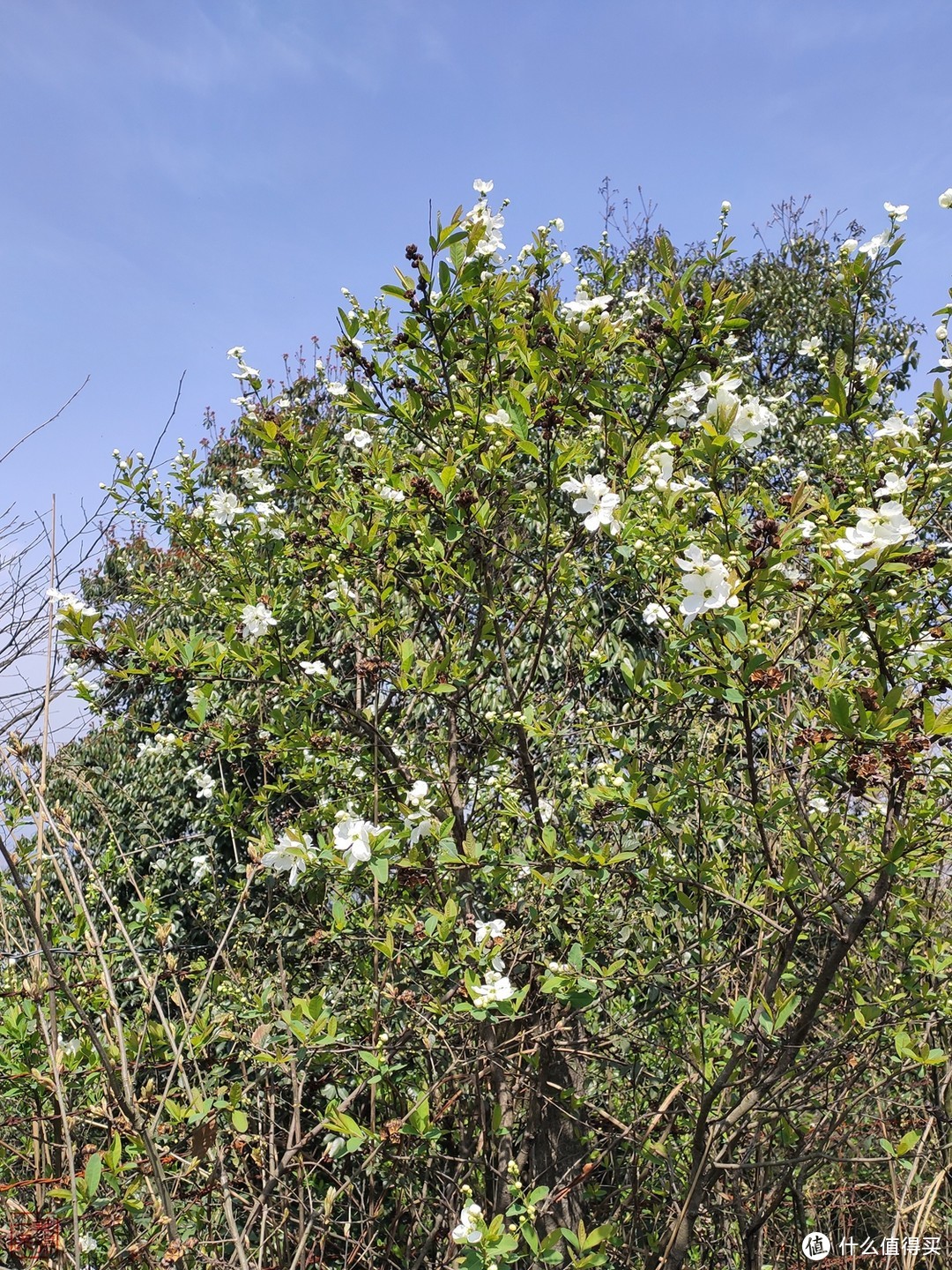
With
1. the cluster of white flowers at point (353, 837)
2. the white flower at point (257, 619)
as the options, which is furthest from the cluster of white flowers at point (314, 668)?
Answer: the cluster of white flowers at point (353, 837)

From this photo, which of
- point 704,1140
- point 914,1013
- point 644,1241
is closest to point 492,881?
point 704,1140

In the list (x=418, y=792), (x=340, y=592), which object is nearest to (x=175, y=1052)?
(x=418, y=792)

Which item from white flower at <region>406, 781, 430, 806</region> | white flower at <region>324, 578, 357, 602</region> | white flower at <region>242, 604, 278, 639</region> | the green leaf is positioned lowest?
the green leaf

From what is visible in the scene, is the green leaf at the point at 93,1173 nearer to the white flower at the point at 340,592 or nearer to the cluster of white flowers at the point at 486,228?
the white flower at the point at 340,592

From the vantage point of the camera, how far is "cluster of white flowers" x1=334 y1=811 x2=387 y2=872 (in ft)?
5.00

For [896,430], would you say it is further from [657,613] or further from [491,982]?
[491,982]

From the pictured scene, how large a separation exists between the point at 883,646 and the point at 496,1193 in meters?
1.52

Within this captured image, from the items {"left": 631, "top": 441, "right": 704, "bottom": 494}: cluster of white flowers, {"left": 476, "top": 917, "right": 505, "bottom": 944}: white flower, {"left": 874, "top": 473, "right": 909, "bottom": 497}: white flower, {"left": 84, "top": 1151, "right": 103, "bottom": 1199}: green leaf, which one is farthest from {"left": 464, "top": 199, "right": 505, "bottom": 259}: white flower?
{"left": 84, "top": 1151, "right": 103, "bottom": 1199}: green leaf

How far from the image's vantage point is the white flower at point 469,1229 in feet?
4.78

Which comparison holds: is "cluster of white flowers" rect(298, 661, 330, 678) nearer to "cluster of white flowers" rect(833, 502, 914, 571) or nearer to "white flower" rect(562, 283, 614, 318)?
"white flower" rect(562, 283, 614, 318)

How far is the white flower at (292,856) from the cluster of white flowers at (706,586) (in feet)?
2.58

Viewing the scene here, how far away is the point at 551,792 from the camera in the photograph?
2277mm

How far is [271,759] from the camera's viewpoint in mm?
2131

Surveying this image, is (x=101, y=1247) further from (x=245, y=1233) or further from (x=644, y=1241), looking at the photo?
(x=644, y=1241)
